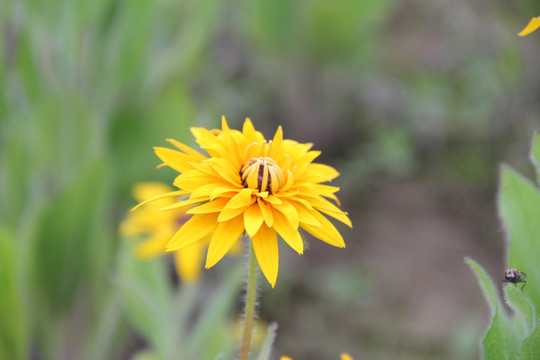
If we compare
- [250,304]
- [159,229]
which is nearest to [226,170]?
[250,304]

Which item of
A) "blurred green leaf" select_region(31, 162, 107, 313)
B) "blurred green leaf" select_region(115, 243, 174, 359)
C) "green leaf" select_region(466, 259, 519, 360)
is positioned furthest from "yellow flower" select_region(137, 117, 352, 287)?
"blurred green leaf" select_region(31, 162, 107, 313)

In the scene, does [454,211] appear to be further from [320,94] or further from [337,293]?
[320,94]

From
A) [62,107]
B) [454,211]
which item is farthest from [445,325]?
[62,107]

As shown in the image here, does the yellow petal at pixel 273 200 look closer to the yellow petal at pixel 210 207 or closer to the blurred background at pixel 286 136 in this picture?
the yellow petal at pixel 210 207

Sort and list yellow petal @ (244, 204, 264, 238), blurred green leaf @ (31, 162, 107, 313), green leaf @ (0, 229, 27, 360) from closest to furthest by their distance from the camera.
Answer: yellow petal @ (244, 204, 264, 238) → green leaf @ (0, 229, 27, 360) → blurred green leaf @ (31, 162, 107, 313)

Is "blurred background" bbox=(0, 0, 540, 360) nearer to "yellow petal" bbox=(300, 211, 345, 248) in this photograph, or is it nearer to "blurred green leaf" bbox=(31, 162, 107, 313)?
"blurred green leaf" bbox=(31, 162, 107, 313)

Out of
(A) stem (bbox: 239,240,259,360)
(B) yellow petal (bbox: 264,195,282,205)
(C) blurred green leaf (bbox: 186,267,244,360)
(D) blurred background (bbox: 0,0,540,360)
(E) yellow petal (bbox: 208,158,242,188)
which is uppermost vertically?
(D) blurred background (bbox: 0,0,540,360)

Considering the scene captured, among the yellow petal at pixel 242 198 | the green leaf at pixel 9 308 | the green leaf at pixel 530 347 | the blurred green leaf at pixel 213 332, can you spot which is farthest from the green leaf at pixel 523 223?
the green leaf at pixel 9 308
